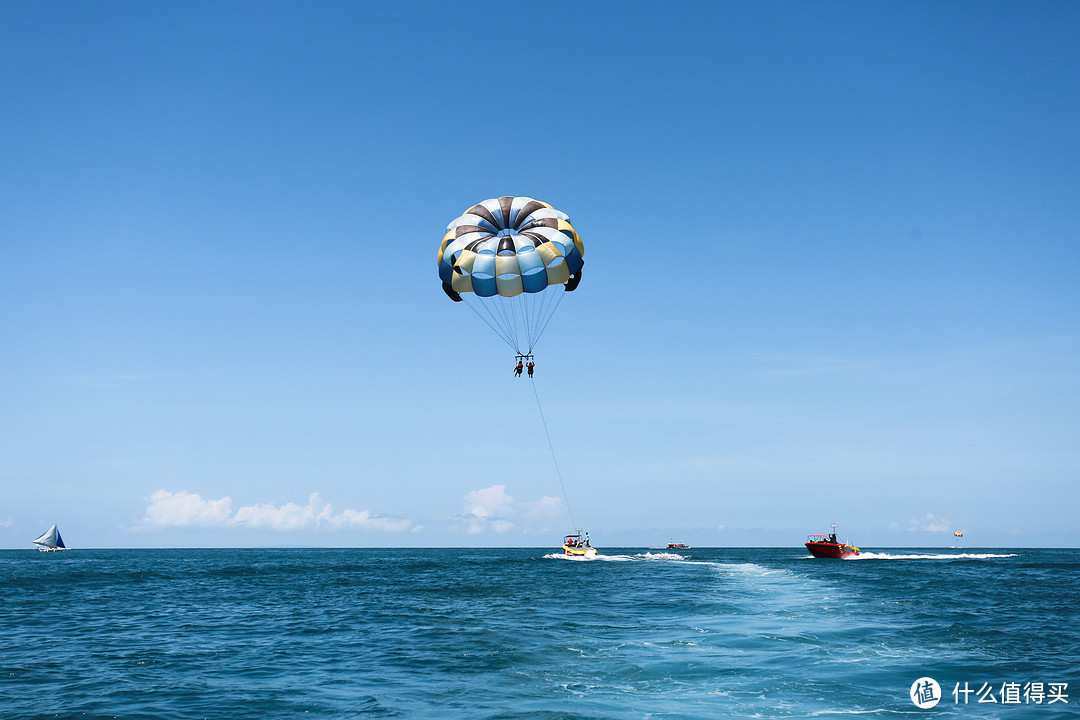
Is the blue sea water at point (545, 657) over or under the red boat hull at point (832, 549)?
over

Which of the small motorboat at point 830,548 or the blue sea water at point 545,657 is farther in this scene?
the small motorboat at point 830,548

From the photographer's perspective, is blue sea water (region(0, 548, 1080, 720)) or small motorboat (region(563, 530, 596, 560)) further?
small motorboat (region(563, 530, 596, 560))

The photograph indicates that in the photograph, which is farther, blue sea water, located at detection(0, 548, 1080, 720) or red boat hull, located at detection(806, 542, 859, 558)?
red boat hull, located at detection(806, 542, 859, 558)

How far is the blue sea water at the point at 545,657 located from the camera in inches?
631

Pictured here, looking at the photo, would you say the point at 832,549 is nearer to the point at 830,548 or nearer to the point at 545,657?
the point at 830,548

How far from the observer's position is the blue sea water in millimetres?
16031

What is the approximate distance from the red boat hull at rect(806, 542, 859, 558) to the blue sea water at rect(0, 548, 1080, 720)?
52177 millimetres

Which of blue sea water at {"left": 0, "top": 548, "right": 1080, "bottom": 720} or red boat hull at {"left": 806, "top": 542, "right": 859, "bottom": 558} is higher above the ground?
blue sea water at {"left": 0, "top": 548, "right": 1080, "bottom": 720}

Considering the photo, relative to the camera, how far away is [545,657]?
70.2 ft

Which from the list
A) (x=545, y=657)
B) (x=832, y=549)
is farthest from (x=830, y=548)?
(x=545, y=657)

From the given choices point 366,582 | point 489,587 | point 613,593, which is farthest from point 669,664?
point 366,582

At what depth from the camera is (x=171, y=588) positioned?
5175cm

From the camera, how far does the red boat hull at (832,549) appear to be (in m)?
92.2

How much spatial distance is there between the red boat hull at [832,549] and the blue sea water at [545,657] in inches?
2054
